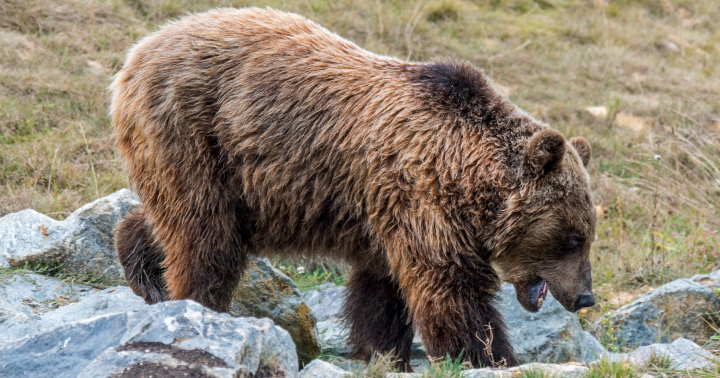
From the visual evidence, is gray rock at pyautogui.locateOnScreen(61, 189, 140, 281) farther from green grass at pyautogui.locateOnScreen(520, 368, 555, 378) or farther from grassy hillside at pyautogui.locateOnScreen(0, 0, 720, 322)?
green grass at pyautogui.locateOnScreen(520, 368, 555, 378)

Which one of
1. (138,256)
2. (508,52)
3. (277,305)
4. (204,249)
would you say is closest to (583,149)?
(277,305)

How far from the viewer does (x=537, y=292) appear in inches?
187

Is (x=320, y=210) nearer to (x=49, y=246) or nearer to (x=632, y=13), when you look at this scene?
(x=49, y=246)

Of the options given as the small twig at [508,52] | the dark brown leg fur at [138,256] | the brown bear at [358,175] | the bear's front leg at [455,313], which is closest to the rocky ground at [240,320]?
the dark brown leg fur at [138,256]

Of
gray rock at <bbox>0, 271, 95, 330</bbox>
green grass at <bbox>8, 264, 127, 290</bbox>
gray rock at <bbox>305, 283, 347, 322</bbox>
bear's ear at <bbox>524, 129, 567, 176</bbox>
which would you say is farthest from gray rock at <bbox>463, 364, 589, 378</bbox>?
green grass at <bbox>8, 264, 127, 290</bbox>

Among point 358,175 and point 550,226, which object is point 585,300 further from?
point 358,175

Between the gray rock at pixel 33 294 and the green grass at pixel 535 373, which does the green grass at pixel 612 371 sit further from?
the gray rock at pixel 33 294

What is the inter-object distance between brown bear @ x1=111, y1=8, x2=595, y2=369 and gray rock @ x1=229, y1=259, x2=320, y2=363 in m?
0.49

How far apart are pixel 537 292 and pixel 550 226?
20.1 inches

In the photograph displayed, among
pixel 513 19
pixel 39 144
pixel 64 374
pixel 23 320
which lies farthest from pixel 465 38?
pixel 64 374

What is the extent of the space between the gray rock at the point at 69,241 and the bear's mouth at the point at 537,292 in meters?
3.24

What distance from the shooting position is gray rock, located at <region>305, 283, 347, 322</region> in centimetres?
630

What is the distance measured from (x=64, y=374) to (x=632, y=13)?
41.1 ft

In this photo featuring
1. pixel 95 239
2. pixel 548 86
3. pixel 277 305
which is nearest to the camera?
pixel 277 305
